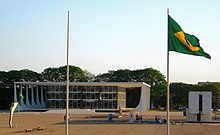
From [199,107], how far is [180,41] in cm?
4092

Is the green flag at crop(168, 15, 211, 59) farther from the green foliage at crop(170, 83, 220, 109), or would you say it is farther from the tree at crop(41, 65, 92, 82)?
the tree at crop(41, 65, 92, 82)

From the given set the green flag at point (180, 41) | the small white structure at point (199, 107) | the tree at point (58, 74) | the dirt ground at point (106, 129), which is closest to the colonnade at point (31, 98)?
the tree at point (58, 74)

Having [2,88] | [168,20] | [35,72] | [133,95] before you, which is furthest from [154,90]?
[168,20]

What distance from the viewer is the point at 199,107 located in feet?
Result: 193

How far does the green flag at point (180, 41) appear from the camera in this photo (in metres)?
19.4

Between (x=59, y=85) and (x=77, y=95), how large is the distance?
5.36 metres

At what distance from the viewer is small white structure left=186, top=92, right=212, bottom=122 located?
2302 inches

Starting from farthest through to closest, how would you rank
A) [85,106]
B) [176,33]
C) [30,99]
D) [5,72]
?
[5,72] < [30,99] < [85,106] < [176,33]

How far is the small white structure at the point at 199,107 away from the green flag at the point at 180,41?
40.3 m

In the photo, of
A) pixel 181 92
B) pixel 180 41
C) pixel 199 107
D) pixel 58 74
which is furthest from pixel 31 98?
pixel 180 41

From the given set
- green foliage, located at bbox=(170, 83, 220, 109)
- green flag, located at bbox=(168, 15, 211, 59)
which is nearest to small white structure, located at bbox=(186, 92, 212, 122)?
green flag, located at bbox=(168, 15, 211, 59)

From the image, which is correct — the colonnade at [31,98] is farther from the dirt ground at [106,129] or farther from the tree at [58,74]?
the dirt ground at [106,129]

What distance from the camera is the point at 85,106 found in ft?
358

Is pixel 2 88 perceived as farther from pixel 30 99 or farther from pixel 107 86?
pixel 107 86
